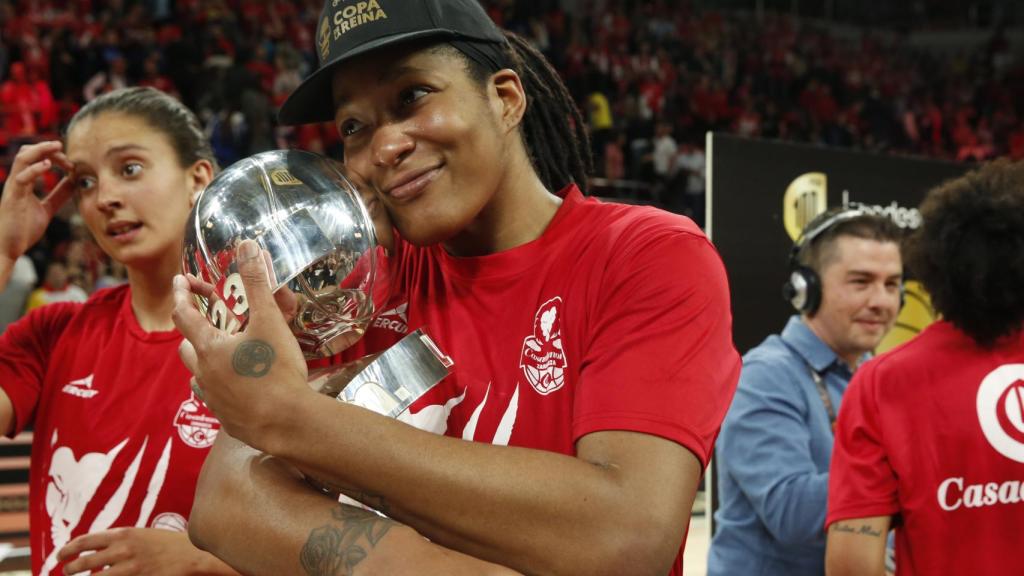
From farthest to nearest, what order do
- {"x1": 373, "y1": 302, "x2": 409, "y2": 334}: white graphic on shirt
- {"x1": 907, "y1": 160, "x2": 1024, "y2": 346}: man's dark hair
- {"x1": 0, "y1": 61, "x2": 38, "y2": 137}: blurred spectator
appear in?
{"x1": 0, "y1": 61, "x2": 38, "y2": 137}: blurred spectator
{"x1": 907, "y1": 160, "x2": 1024, "y2": 346}: man's dark hair
{"x1": 373, "y1": 302, "x2": 409, "y2": 334}: white graphic on shirt

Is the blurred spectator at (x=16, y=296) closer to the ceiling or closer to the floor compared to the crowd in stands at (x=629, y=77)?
closer to the floor

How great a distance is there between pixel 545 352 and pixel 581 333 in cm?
6

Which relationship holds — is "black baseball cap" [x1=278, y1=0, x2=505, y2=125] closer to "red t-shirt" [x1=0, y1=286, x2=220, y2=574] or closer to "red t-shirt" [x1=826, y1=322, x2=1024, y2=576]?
"red t-shirt" [x1=0, y1=286, x2=220, y2=574]

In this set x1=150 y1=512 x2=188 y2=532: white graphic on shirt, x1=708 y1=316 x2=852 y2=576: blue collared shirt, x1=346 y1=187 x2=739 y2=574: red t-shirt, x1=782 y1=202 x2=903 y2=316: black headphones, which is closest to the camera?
x1=346 y1=187 x2=739 y2=574: red t-shirt

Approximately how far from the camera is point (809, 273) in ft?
9.94

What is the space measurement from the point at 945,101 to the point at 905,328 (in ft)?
53.9

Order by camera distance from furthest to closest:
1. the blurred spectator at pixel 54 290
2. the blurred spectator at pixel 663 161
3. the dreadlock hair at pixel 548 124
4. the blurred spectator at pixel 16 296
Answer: the blurred spectator at pixel 663 161 < the blurred spectator at pixel 54 290 < the blurred spectator at pixel 16 296 < the dreadlock hair at pixel 548 124

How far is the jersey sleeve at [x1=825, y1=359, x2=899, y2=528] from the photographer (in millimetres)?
2127

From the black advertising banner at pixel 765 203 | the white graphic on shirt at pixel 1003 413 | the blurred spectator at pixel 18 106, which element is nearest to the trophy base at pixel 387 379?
the white graphic on shirt at pixel 1003 413

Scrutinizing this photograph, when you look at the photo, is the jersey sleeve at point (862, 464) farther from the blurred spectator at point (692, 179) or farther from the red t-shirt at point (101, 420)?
the blurred spectator at point (692, 179)

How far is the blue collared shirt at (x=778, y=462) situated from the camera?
258cm

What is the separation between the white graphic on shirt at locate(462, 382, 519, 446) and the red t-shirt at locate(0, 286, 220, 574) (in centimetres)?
71

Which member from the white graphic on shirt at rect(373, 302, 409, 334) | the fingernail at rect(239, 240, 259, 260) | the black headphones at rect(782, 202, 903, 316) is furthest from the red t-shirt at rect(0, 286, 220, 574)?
the black headphones at rect(782, 202, 903, 316)

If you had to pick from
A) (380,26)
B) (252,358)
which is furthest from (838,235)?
(252,358)
